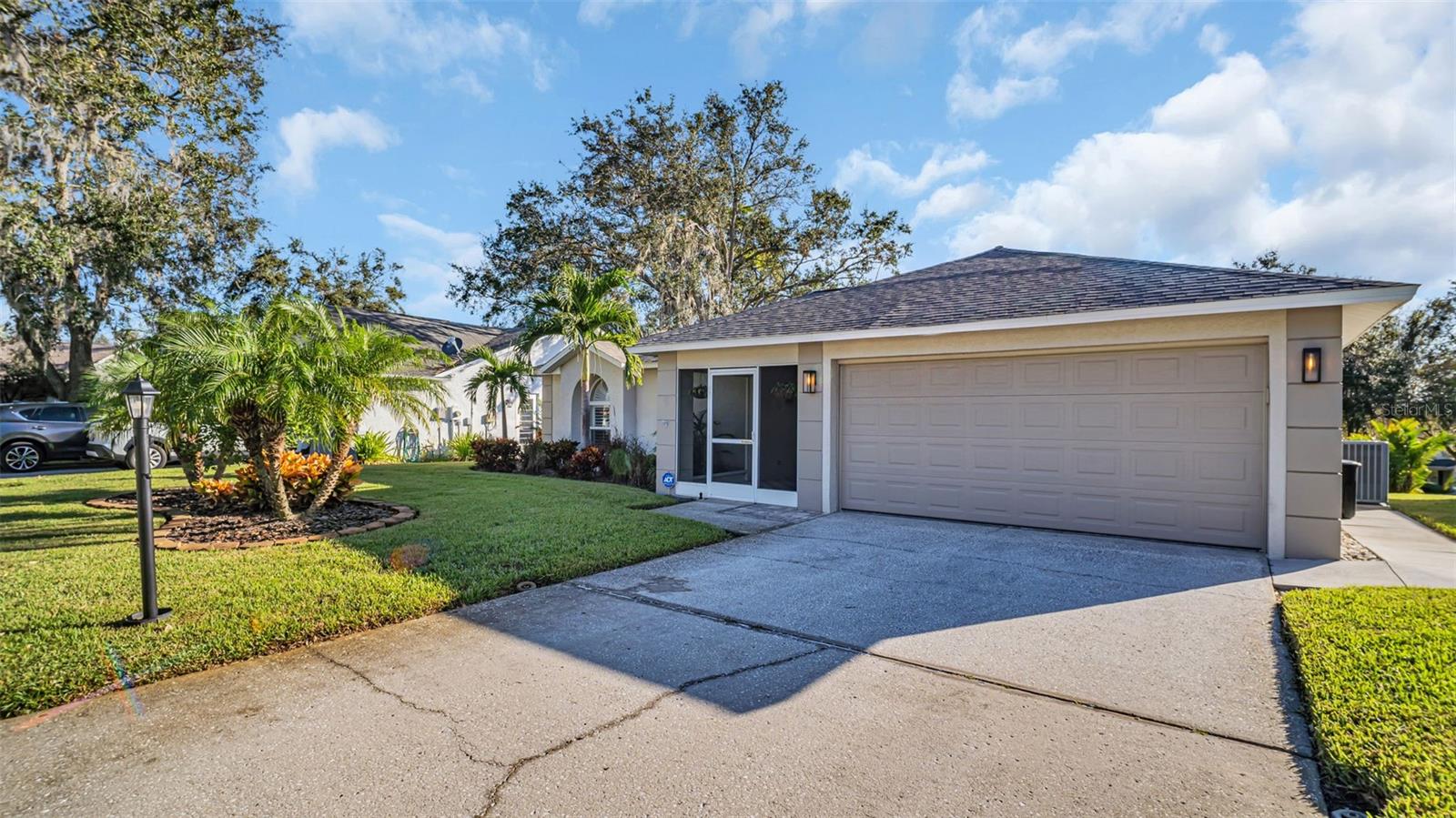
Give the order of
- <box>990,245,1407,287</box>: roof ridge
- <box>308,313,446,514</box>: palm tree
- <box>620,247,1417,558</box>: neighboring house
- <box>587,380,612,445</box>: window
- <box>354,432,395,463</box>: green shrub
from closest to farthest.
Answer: <box>990,245,1407,287</box>: roof ridge → <box>620,247,1417,558</box>: neighboring house → <box>308,313,446,514</box>: palm tree → <box>587,380,612,445</box>: window → <box>354,432,395,463</box>: green shrub

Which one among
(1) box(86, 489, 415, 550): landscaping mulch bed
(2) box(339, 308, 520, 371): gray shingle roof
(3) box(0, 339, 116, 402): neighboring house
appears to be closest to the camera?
(1) box(86, 489, 415, 550): landscaping mulch bed

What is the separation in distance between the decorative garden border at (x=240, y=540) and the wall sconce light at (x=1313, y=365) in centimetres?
973

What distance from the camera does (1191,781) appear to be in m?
2.79

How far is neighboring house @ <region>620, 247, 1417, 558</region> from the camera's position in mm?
6652

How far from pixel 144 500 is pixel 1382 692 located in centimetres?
735

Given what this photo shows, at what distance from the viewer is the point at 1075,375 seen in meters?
8.01

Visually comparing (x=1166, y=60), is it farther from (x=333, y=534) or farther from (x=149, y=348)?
(x=149, y=348)

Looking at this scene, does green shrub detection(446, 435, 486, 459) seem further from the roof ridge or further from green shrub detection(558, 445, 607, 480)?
the roof ridge

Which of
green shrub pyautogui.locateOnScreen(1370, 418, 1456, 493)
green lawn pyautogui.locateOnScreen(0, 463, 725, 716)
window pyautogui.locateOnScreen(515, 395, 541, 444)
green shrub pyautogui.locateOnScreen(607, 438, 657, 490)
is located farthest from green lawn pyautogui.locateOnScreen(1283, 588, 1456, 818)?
window pyautogui.locateOnScreen(515, 395, 541, 444)

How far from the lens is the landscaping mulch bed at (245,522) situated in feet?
23.1

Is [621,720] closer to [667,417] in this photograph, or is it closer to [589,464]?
[667,417]

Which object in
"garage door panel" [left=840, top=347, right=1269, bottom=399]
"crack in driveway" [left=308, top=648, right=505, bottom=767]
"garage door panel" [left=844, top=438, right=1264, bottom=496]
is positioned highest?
"garage door panel" [left=840, top=347, right=1269, bottom=399]

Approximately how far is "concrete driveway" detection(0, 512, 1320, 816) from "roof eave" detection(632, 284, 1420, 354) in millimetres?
2876

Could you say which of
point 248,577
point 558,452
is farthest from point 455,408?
point 248,577
